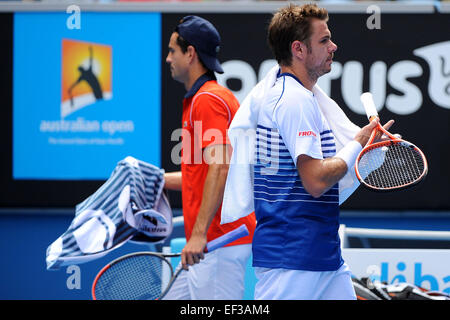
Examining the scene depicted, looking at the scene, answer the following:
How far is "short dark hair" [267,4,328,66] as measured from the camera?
2.75 metres

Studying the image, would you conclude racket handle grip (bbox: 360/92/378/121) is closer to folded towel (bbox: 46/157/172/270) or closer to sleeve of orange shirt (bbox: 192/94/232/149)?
sleeve of orange shirt (bbox: 192/94/232/149)

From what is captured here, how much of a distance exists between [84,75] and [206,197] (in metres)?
3.09

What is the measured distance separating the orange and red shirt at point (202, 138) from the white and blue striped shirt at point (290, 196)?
57 centimetres

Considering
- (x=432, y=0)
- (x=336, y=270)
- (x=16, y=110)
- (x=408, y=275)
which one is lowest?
(x=408, y=275)

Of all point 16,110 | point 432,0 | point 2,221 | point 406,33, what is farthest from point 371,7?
point 2,221

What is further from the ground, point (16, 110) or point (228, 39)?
point (228, 39)

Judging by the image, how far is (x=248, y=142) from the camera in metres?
2.79

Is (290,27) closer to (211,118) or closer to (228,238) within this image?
(211,118)

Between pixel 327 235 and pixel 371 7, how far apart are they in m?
3.55

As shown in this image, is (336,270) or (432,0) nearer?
(336,270)

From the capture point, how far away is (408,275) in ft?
13.6
